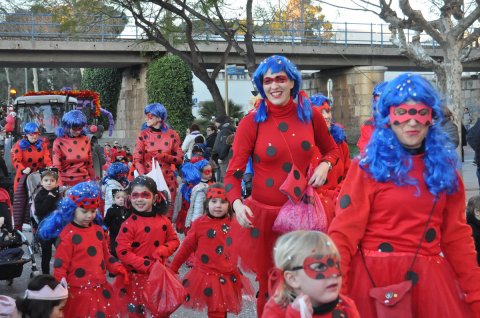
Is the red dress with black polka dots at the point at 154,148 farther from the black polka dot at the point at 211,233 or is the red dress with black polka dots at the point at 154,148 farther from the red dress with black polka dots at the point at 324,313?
the red dress with black polka dots at the point at 324,313

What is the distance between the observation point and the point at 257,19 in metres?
31.3

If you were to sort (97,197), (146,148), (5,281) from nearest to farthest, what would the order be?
(97,197) → (5,281) → (146,148)

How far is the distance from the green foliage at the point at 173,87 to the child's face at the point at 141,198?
91.8 feet

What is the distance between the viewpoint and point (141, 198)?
6723 millimetres

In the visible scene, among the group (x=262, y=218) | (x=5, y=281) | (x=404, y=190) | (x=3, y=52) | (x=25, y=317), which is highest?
(x=3, y=52)

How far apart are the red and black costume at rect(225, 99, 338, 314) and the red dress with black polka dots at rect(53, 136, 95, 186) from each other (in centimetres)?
544

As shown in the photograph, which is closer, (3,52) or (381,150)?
(381,150)

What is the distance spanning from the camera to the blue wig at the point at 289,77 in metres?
5.36

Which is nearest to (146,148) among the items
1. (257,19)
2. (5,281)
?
(5,281)

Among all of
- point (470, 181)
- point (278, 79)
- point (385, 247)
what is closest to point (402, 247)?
point (385, 247)

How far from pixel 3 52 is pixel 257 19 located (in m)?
10.2

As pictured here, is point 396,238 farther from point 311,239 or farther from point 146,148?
point 146,148

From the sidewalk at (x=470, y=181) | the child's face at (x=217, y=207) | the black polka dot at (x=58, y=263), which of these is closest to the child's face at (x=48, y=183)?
the child's face at (x=217, y=207)

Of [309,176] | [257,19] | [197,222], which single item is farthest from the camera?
[257,19]
